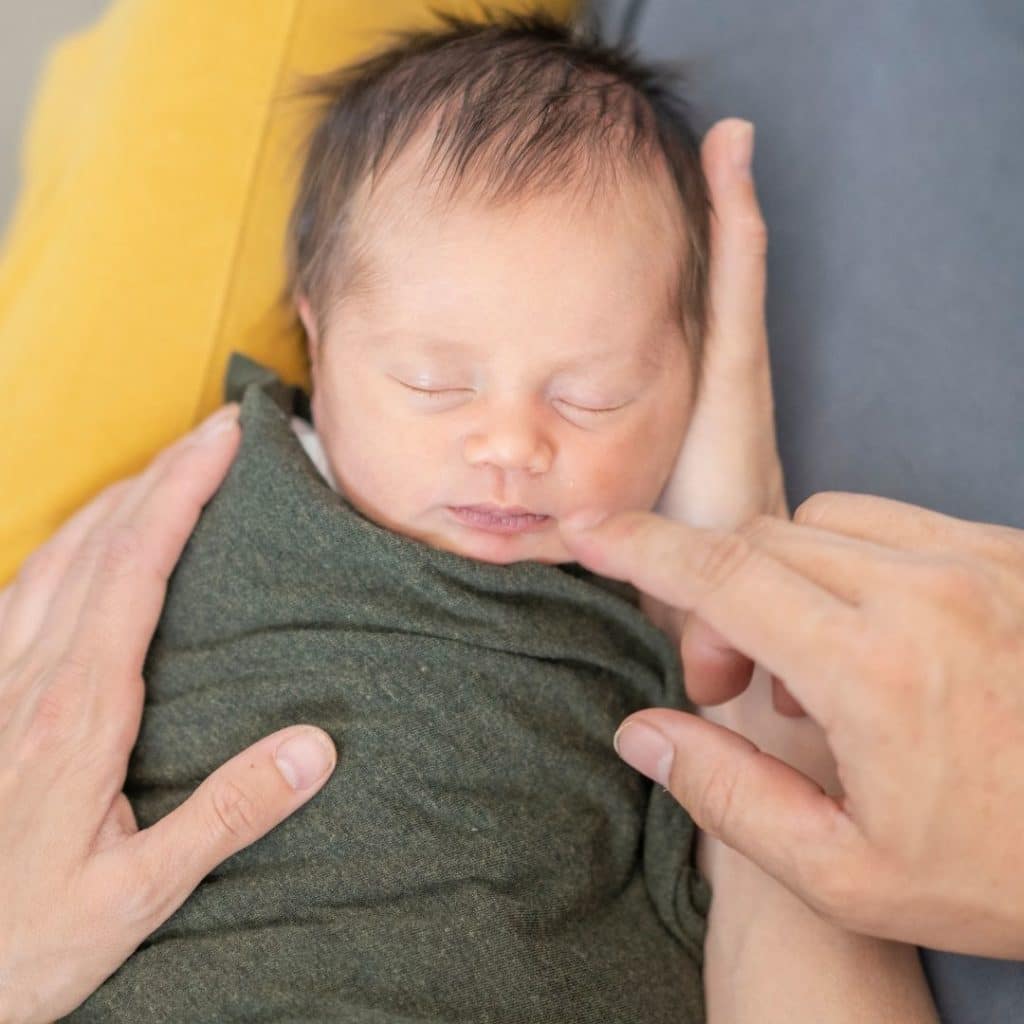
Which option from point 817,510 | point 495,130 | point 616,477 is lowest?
point 616,477

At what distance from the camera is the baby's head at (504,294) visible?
1124mm

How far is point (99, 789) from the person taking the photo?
1.05m

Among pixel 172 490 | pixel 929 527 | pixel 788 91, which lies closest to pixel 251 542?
pixel 172 490

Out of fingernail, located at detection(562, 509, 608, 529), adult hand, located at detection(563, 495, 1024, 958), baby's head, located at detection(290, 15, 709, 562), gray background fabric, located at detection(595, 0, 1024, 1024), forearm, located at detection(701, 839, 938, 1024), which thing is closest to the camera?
adult hand, located at detection(563, 495, 1024, 958)

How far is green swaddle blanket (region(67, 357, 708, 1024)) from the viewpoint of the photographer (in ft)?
3.37

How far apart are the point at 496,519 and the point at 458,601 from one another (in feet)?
→ 0.34

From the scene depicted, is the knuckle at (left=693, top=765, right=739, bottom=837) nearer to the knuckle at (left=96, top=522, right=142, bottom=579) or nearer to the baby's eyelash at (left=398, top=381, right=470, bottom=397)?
the baby's eyelash at (left=398, top=381, right=470, bottom=397)

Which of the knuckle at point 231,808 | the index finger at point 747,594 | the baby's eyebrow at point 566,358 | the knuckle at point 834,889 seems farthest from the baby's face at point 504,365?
the knuckle at point 834,889

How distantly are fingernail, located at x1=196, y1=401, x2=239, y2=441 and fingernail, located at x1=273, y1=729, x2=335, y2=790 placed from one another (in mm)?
437

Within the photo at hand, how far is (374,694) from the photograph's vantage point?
1.12 meters

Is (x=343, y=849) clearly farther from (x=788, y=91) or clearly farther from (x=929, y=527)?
(x=788, y=91)

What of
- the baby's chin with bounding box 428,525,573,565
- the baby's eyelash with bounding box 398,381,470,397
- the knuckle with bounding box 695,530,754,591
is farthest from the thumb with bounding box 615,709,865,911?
the baby's eyelash with bounding box 398,381,470,397

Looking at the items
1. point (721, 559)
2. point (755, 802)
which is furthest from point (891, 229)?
point (755, 802)

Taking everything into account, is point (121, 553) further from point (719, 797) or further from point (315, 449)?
point (719, 797)
